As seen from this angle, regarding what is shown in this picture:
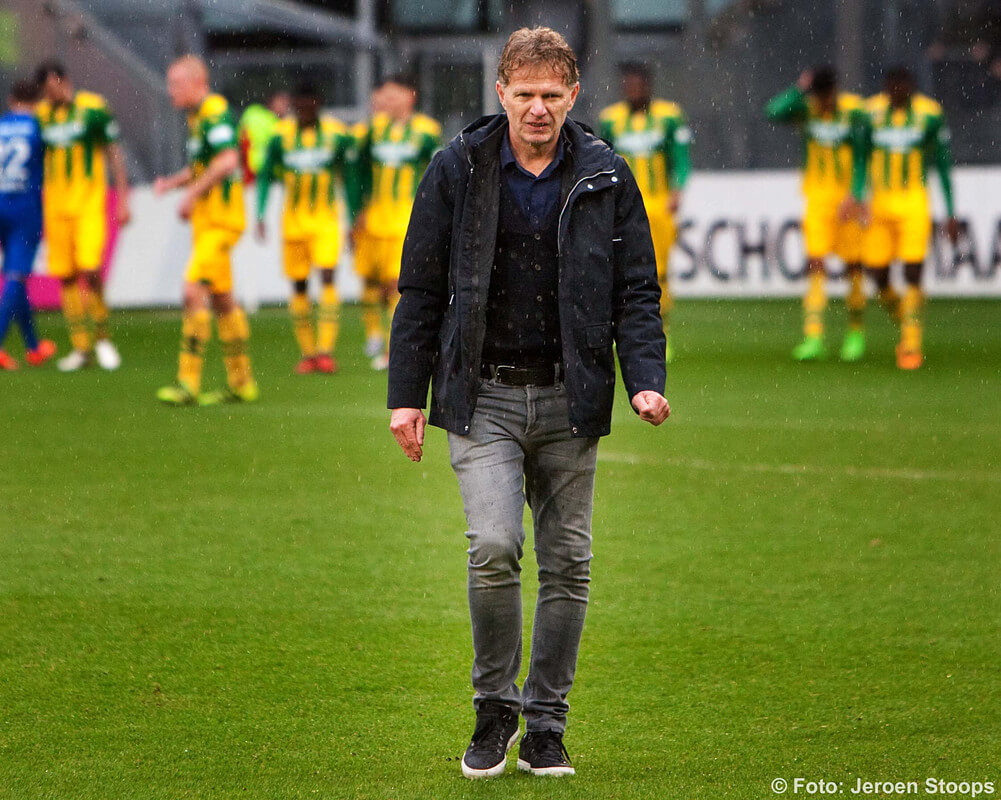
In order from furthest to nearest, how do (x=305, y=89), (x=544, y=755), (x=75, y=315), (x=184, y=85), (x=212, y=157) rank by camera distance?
(x=75, y=315), (x=305, y=89), (x=212, y=157), (x=184, y=85), (x=544, y=755)

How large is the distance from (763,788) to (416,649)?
1511 mm

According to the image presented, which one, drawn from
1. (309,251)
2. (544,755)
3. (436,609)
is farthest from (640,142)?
(544,755)

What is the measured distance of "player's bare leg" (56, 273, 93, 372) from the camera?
13281 mm

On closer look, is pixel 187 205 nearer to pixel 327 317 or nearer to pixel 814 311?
pixel 327 317

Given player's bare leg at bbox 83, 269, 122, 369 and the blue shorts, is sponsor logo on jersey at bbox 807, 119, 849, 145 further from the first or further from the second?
the blue shorts

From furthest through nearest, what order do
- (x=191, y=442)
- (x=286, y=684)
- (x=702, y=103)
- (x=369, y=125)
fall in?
1. (x=702, y=103)
2. (x=369, y=125)
3. (x=191, y=442)
4. (x=286, y=684)

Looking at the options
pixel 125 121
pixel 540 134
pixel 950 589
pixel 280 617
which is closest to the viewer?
pixel 540 134

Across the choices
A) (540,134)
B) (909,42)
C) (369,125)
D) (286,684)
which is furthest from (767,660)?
(909,42)

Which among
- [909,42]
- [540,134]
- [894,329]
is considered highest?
[909,42]

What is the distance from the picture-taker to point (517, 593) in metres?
3.94

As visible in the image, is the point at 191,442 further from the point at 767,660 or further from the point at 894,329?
the point at 894,329

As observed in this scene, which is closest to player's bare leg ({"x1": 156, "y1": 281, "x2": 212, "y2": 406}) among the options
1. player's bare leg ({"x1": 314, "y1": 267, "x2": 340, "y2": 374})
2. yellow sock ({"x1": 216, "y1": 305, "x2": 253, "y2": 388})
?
yellow sock ({"x1": 216, "y1": 305, "x2": 253, "y2": 388})

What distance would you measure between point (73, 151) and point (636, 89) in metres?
4.57

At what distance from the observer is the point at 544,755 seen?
3.95 m
